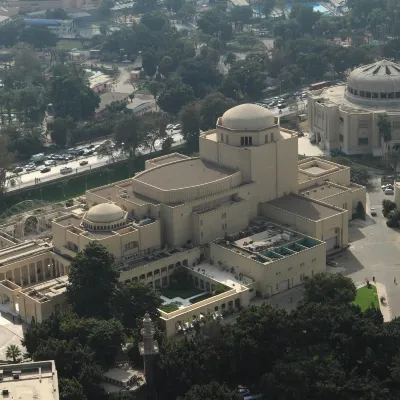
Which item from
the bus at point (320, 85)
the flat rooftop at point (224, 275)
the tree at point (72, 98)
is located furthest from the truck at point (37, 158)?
the bus at point (320, 85)

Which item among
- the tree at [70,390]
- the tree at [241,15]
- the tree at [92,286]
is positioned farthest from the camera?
the tree at [241,15]

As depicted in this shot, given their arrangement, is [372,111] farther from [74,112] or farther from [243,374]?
[243,374]

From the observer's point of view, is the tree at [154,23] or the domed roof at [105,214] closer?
the domed roof at [105,214]

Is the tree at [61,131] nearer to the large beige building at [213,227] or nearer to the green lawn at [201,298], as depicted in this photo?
the large beige building at [213,227]

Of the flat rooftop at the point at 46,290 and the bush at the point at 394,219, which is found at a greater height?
the flat rooftop at the point at 46,290

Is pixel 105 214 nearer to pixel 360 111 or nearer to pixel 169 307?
pixel 169 307

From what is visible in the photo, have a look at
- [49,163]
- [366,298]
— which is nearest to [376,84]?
[49,163]

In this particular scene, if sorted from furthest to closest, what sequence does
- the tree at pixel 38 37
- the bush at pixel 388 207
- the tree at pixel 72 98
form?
the tree at pixel 38 37 → the tree at pixel 72 98 → the bush at pixel 388 207
